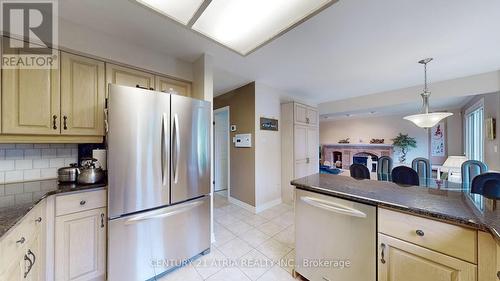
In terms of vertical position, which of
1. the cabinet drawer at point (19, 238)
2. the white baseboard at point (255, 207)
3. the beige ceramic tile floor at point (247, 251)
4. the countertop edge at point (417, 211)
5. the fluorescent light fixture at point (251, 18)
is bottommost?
the beige ceramic tile floor at point (247, 251)

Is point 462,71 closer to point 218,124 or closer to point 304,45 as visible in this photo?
point 304,45

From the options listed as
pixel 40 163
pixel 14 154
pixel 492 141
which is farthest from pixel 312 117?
pixel 14 154

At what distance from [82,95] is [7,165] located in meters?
0.86

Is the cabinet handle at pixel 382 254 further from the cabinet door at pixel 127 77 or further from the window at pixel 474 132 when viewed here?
the window at pixel 474 132

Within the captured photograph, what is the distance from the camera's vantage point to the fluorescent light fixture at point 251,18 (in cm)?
140

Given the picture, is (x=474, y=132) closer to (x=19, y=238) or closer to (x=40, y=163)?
(x=19, y=238)

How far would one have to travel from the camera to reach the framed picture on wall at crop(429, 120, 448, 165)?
19.2 feet

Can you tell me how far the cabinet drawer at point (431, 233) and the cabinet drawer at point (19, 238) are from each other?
202 centimetres

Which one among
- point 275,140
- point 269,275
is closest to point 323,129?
point 275,140

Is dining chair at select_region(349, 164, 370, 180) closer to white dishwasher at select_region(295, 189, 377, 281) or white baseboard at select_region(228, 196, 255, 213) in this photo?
white dishwasher at select_region(295, 189, 377, 281)

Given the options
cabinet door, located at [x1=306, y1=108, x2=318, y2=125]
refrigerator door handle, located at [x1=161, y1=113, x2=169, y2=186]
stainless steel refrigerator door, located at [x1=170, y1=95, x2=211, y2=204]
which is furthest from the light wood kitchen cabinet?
cabinet door, located at [x1=306, y1=108, x2=318, y2=125]

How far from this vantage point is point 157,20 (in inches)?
64.1

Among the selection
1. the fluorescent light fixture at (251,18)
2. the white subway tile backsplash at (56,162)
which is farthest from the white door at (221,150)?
the white subway tile backsplash at (56,162)

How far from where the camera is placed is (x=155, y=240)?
63.6 inches
